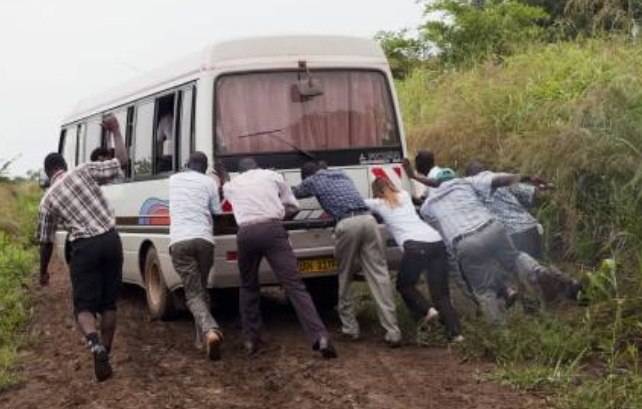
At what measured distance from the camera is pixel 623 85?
8.55 meters

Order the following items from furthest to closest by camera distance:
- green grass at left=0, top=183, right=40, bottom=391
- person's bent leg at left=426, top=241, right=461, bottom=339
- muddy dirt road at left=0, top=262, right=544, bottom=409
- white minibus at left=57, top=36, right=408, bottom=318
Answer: green grass at left=0, top=183, right=40, bottom=391 → white minibus at left=57, top=36, right=408, bottom=318 → person's bent leg at left=426, top=241, right=461, bottom=339 → muddy dirt road at left=0, top=262, right=544, bottom=409

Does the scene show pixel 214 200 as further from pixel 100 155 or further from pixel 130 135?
pixel 130 135

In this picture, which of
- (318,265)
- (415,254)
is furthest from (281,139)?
(415,254)

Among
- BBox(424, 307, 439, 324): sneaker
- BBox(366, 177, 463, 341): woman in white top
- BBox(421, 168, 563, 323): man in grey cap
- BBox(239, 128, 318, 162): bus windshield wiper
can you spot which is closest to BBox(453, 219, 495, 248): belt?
BBox(421, 168, 563, 323): man in grey cap

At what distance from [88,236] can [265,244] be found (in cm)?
138

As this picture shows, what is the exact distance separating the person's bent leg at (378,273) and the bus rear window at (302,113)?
3.42ft

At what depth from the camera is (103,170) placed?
6926mm

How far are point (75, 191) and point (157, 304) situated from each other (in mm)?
2311

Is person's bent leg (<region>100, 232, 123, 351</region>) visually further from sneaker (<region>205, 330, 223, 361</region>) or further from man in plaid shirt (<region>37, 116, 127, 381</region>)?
sneaker (<region>205, 330, 223, 361</region>)

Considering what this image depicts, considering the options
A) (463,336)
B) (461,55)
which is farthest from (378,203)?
(461,55)

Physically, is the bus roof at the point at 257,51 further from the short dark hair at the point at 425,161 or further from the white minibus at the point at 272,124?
the short dark hair at the point at 425,161

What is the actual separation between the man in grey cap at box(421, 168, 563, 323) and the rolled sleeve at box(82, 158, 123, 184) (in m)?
2.68

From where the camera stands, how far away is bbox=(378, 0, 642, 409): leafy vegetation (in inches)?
239

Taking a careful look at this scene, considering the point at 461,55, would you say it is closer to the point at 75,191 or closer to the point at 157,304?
the point at 157,304
